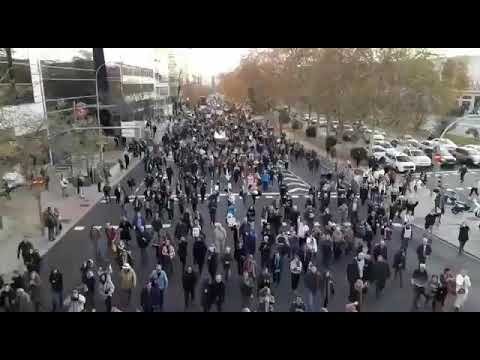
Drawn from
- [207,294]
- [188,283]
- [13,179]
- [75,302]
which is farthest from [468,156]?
[75,302]

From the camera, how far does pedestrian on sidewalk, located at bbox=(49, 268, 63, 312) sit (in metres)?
9.34

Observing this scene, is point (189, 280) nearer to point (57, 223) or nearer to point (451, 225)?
point (57, 223)

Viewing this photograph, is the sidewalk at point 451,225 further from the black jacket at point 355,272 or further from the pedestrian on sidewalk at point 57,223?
the pedestrian on sidewalk at point 57,223

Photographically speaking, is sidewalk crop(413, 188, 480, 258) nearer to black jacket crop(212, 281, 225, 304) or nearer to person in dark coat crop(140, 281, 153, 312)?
black jacket crop(212, 281, 225, 304)

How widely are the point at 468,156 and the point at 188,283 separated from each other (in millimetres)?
25045

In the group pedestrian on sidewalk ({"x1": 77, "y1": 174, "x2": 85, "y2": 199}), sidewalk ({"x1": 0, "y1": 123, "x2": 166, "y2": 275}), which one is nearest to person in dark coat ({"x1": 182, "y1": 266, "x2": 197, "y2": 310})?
sidewalk ({"x1": 0, "y1": 123, "x2": 166, "y2": 275})

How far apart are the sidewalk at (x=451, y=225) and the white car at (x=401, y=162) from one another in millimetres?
6996

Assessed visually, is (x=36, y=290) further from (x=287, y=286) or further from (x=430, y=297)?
(x=430, y=297)

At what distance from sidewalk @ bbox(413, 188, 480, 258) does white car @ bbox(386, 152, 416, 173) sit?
275 inches
